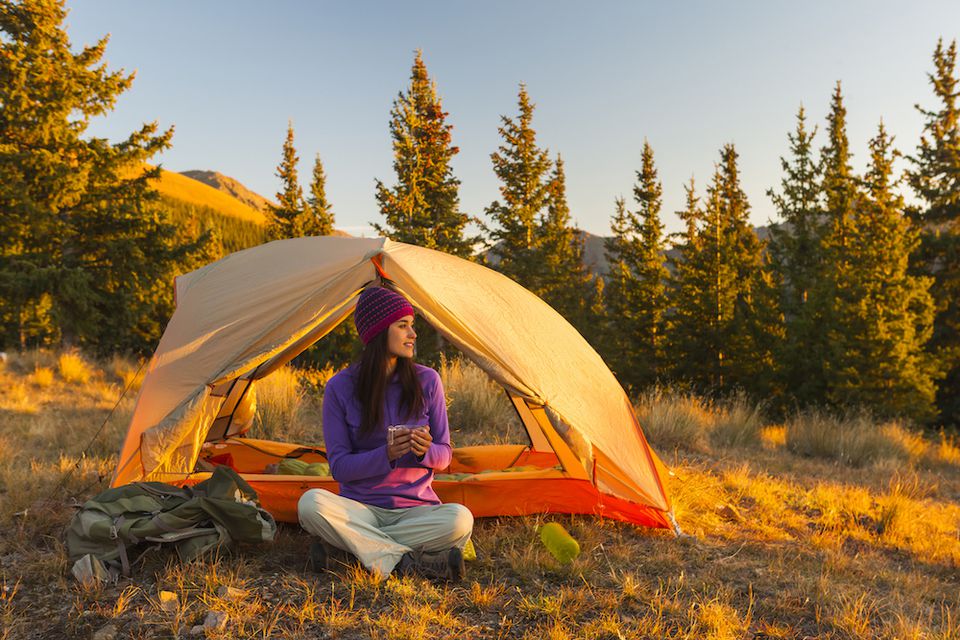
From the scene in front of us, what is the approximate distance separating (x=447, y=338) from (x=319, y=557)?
63.3 inches

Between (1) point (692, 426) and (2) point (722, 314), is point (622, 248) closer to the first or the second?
(2) point (722, 314)

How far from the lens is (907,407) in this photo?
1917 centimetres

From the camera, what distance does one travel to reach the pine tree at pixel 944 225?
71.3 feet

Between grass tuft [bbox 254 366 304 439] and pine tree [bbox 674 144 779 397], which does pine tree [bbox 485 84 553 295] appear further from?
grass tuft [bbox 254 366 304 439]

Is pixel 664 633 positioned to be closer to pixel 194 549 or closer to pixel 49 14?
pixel 194 549

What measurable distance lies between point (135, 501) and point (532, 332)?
2773mm

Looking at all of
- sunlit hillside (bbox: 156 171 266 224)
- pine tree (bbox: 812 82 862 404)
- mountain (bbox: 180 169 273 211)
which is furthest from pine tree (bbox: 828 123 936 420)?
mountain (bbox: 180 169 273 211)

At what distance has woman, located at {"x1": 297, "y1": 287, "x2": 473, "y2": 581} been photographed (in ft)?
11.2

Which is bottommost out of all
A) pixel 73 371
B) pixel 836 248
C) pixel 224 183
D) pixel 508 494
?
pixel 508 494

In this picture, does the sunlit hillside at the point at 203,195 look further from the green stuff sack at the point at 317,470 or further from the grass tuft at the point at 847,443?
the green stuff sack at the point at 317,470

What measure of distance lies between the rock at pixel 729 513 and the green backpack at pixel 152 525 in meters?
3.62

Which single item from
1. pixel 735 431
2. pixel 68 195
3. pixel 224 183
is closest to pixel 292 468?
pixel 735 431

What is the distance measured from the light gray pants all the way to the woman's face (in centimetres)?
88

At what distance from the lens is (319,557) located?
3551mm
